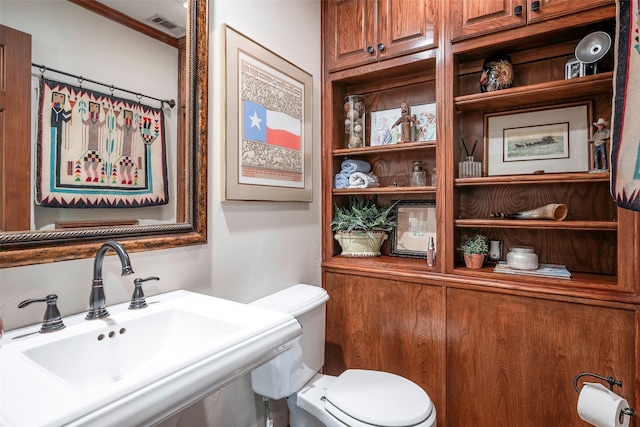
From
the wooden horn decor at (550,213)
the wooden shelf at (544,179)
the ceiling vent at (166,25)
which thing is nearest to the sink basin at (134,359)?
the ceiling vent at (166,25)

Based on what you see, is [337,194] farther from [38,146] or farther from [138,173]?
[38,146]

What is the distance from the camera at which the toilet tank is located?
135cm

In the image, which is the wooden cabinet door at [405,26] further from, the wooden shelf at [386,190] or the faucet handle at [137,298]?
the faucet handle at [137,298]

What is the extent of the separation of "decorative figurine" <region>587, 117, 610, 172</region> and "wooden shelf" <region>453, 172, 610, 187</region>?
0.09 meters

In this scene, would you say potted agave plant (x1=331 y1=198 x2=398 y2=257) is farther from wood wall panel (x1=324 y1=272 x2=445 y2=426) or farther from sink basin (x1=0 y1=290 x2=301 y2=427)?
sink basin (x1=0 y1=290 x2=301 y2=427)

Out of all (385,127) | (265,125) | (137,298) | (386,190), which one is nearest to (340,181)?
(386,190)

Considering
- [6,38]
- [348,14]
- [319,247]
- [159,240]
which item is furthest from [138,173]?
[348,14]

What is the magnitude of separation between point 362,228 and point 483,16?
3.87ft

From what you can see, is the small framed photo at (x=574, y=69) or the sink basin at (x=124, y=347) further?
the small framed photo at (x=574, y=69)

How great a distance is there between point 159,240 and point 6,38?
65cm

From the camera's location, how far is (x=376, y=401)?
127 centimetres

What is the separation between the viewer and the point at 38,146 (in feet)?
2.85

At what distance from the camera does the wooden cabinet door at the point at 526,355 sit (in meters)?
1.27

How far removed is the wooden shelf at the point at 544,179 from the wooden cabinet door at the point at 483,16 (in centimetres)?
67
